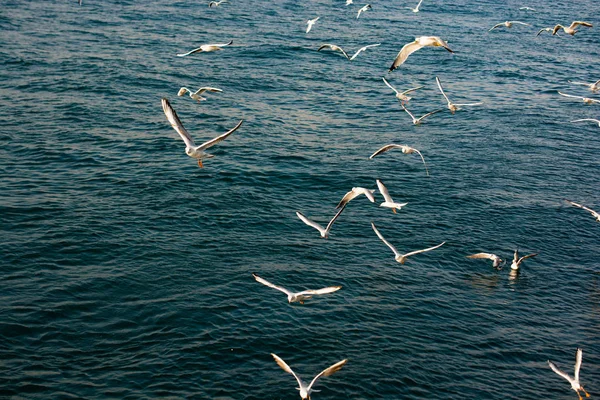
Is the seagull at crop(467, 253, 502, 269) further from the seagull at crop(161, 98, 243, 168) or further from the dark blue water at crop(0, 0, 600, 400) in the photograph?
the seagull at crop(161, 98, 243, 168)

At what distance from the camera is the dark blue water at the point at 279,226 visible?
17703 mm

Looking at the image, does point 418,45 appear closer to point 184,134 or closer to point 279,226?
point 184,134

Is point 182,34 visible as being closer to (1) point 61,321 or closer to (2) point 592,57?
(2) point 592,57

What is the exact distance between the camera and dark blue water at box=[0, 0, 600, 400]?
17703 mm

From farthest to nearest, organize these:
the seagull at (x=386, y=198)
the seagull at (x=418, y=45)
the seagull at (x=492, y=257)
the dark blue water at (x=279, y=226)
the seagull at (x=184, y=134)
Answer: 1. the seagull at (x=492, y=257)
2. the seagull at (x=386, y=198)
3. the seagull at (x=418, y=45)
4. the dark blue water at (x=279, y=226)
5. the seagull at (x=184, y=134)

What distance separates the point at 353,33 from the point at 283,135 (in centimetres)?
2187

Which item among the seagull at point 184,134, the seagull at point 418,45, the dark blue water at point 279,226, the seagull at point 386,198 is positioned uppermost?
the seagull at point 418,45

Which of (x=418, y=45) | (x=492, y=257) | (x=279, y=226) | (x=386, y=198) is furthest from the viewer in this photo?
(x=279, y=226)

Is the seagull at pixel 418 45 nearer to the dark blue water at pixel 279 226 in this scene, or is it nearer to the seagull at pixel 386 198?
the seagull at pixel 386 198

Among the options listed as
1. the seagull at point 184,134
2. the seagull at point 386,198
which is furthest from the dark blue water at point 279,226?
the seagull at point 184,134

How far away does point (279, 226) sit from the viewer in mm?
24547

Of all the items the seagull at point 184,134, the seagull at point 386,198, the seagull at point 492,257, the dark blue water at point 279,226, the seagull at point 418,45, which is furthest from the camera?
the seagull at point 492,257

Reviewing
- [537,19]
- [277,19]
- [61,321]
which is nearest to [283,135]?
[61,321]

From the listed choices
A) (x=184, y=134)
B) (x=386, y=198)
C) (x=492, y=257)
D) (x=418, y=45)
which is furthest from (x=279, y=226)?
(x=184, y=134)
